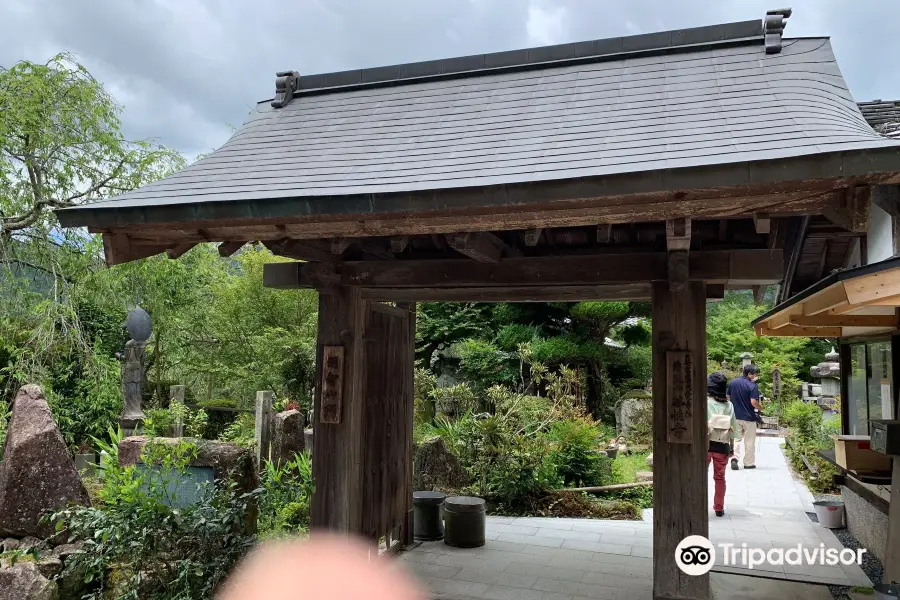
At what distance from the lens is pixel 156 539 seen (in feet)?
14.1

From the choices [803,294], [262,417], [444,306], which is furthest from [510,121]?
[444,306]

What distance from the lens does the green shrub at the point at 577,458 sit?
8.84 meters

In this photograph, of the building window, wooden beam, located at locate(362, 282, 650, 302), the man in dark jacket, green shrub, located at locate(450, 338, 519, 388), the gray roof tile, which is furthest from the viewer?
green shrub, located at locate(450, 338, 519, 388)

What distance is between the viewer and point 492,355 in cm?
1415

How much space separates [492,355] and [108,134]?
350 inches

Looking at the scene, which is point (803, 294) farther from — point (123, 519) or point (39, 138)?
point (39, 138)

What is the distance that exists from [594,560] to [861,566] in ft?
7.84

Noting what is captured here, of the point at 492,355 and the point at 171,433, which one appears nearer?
the point at 171,433

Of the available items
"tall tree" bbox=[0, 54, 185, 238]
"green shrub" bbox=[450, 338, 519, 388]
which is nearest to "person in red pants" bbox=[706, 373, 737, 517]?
"green shrub" bbox=[450, 338, 519, 388]

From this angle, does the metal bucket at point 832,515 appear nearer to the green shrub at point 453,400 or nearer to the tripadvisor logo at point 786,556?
the tripadvisor logo at point 786,556

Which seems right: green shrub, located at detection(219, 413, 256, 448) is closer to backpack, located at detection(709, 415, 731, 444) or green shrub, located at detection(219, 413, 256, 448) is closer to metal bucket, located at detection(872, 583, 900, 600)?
backpack, located at detection(709, 415, 731, 444)

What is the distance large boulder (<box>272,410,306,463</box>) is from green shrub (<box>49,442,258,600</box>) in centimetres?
301

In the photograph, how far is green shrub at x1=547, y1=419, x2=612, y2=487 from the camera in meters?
8.84

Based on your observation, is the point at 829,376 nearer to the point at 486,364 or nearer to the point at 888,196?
the point at 486,364
